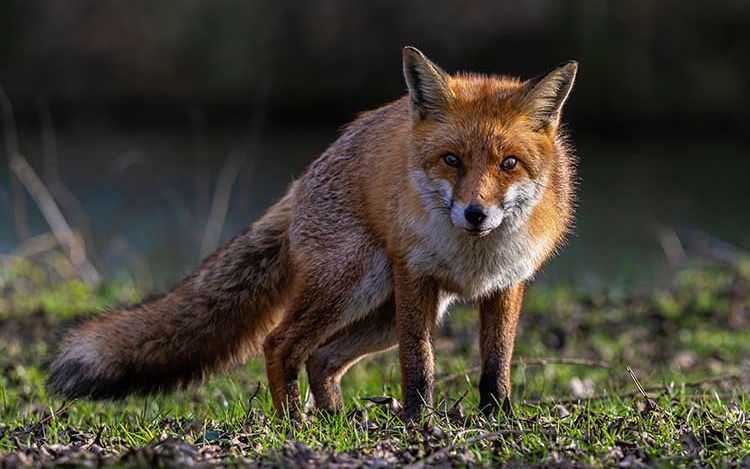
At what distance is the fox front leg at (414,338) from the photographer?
5109 mm

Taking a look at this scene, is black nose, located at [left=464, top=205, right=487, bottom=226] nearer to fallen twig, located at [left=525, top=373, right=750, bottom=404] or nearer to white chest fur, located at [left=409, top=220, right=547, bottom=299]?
white chest fur, located at [left=409, top=220, right=547, bottom=299]

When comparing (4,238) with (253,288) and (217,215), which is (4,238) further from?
(253,288)

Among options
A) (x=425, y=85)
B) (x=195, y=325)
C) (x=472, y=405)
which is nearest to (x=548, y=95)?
(x=425, y=85)

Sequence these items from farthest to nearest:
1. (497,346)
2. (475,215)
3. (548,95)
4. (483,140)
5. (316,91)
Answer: (316,91), (497,346), (548,95), (483,140), (475,215)

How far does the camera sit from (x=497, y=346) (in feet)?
17.2

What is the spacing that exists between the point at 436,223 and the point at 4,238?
11.0 m

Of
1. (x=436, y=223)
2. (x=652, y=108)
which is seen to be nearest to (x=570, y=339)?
(x=436, y=223)

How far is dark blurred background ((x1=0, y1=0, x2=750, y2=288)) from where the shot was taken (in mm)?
16344

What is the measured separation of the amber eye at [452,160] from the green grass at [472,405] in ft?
3.74

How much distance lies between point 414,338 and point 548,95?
52.3 inches

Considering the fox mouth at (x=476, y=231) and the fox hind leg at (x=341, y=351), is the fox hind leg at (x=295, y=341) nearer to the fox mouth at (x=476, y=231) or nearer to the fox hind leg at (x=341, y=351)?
the fox hind leg at (x=341, y=351)

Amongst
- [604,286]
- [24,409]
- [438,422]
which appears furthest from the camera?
[604,286]

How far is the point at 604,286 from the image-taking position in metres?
10.9

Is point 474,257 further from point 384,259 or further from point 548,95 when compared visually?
point 548,95
